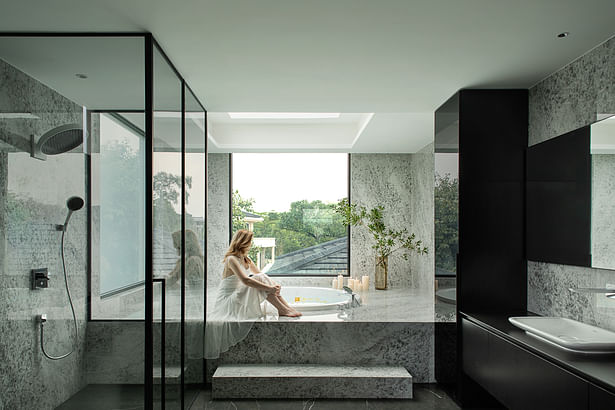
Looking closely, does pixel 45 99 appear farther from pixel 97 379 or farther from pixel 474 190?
pixel 474 190

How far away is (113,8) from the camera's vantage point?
213 centimetres

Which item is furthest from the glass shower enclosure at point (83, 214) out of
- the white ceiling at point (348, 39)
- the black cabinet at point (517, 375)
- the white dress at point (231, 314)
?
the black cabinet at point (517, 375)

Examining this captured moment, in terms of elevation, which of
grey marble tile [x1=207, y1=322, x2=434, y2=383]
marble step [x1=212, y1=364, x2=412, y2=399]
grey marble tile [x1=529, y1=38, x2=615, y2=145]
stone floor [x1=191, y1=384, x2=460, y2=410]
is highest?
grey marble tile [x1=529, y1=38, x2=615, y2=145]

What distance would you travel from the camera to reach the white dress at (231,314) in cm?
396

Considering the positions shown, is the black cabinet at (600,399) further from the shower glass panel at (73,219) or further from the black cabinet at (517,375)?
the shower glass panel at (73,219)

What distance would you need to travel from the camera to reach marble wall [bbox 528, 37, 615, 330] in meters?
2.55

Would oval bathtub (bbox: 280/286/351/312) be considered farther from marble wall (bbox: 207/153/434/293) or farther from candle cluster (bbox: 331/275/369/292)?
marble wall (bbox: 207/153/434/293)

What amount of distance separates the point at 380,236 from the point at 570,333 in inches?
151

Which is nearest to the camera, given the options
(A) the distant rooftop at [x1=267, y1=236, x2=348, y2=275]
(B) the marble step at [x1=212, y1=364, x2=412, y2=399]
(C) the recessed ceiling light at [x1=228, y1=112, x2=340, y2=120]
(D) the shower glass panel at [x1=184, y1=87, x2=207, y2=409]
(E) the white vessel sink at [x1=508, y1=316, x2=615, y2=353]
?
(E) the white vessel sink at [x1=508, y1=316, x2=615, y2=353]

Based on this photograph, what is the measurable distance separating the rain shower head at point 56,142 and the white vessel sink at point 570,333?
2710 mm

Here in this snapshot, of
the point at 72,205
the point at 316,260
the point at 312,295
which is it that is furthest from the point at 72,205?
the point at 316,260

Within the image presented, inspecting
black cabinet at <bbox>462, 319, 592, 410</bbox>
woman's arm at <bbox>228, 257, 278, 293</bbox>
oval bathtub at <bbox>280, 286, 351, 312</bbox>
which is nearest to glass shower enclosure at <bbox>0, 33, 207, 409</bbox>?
woman's arm at <bbox>228, 257, 278, 293</bbox>

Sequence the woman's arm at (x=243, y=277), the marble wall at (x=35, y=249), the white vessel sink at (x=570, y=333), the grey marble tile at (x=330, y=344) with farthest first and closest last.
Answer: the woman's arm at (x=243, y=277) → the grey marble tile at (x=330, y=344) → the marble wall at (x=35, y=249) → the white vessel sink at (x=570, y=333)

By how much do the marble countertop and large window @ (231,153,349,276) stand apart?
3.42ft
